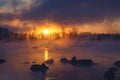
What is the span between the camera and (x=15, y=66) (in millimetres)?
87125

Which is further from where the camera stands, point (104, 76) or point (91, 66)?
point (91, 66)

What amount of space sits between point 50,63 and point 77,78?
100 feet

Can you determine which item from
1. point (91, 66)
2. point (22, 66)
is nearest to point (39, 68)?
point (22, 66)

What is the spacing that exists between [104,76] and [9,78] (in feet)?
57.4

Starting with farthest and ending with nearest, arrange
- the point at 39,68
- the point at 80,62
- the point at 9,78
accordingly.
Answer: the point at 80,62, the point at 39,68, the point at 9,78

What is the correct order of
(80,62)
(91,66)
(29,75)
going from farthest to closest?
(80,62)
(91,66)
(29,75)

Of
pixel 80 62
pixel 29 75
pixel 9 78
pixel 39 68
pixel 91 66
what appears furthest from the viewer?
pixel 80 62

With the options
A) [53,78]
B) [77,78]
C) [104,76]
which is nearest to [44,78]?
[53,78]

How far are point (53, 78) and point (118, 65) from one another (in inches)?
906

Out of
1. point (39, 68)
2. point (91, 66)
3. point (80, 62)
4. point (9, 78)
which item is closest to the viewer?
point (9, 78)

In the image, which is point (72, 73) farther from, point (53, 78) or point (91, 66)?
point (91, 66)

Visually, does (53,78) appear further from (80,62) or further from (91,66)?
(80,62)

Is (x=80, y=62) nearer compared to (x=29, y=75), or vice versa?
(x=29, y=75)

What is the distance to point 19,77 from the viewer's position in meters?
66.3
